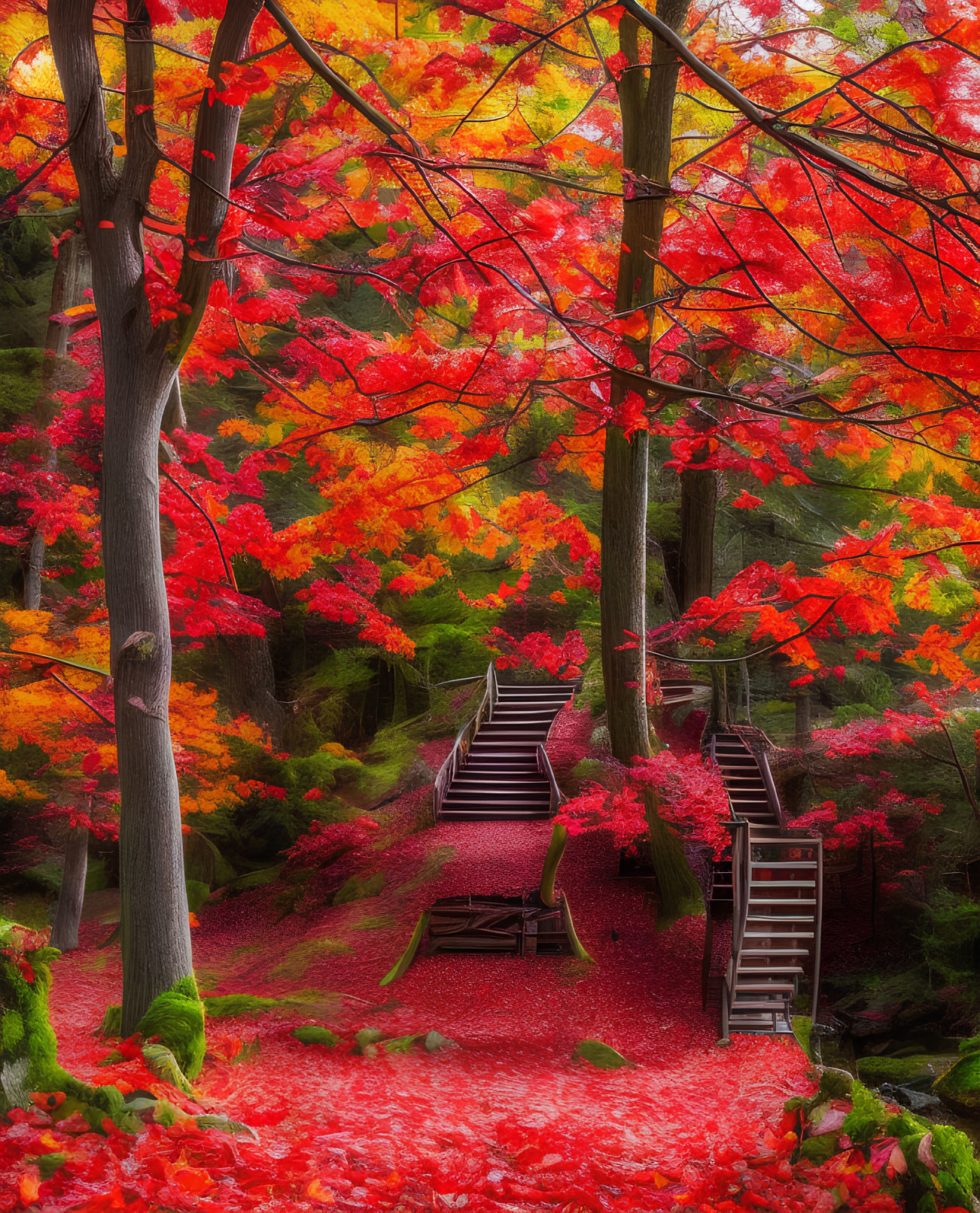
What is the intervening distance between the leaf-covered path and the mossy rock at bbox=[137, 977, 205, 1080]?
0.59 feet

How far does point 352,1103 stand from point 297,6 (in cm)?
852

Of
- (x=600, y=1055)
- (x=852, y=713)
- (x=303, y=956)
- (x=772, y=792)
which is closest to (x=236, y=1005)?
(x=303, y=956)

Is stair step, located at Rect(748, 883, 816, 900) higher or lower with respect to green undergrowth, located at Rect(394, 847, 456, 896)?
higher

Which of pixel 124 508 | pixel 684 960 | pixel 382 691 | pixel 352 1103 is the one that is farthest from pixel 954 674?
pixel 382 691

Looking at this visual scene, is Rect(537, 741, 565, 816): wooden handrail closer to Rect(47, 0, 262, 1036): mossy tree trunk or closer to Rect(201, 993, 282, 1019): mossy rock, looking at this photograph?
Rect(201, 993, 282, 1019): mossy rock

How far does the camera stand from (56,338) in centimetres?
1114

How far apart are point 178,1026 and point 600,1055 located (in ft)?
10.5

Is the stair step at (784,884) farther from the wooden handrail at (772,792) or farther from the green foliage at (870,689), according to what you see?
the green foliage at (870,689)

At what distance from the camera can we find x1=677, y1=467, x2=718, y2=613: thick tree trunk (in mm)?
11680

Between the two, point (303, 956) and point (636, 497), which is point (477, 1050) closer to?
point (303, 956)

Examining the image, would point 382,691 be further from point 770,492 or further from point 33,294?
point 33,294

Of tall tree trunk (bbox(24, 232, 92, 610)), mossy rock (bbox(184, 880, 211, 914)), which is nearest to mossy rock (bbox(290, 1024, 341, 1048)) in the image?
mossy rock (bbox(184, 880, 211, 914))

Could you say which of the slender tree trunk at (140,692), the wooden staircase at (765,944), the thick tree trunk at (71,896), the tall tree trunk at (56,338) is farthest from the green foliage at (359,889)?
the tall tree trunk at (56,338)

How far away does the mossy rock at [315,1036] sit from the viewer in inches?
237
